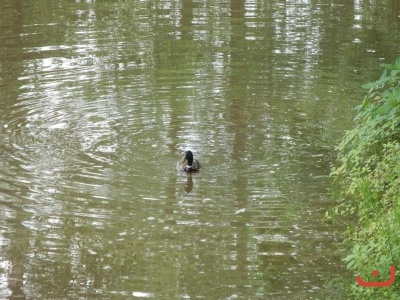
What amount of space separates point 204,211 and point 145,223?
76 cm

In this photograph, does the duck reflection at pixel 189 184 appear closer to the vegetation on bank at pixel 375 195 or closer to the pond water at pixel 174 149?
the pond water at pixel 174 149

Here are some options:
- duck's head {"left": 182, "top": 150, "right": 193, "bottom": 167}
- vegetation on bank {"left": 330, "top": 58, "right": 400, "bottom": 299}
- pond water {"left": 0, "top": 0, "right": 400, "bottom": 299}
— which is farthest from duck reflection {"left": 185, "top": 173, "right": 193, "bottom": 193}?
vegetation on bank {"left": 330, "top": 58, "right": 400, "bottom": 299}

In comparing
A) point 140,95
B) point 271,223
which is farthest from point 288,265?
point 140,95

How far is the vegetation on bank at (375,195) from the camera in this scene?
25.6ft

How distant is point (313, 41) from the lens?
62.9 feet

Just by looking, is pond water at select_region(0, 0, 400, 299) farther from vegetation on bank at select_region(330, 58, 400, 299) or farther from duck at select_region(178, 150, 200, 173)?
vegetation on bank at select_region(330, 58, 400, 299)

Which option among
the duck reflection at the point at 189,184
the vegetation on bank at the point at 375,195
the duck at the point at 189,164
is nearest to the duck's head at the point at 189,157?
the duck at the point at 189,164

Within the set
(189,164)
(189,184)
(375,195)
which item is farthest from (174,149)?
(375,195)

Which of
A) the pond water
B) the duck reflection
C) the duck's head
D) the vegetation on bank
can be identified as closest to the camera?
the vegetation on bank

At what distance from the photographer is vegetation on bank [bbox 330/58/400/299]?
7805 millimetres

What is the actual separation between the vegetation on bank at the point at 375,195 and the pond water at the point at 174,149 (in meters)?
0.31

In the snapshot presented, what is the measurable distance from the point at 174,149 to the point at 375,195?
12.1 ft

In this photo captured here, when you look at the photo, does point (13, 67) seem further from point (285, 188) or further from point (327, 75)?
point (285, 188)

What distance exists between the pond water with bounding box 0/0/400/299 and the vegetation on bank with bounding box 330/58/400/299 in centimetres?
31
